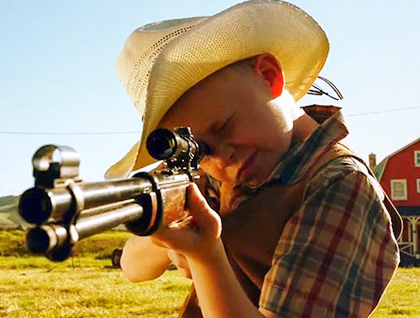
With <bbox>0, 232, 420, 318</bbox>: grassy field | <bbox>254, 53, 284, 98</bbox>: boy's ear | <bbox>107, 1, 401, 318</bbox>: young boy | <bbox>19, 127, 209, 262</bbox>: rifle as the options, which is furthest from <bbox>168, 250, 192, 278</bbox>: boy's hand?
<bbox>0, 232, 420, 318</bbox>: grassy field

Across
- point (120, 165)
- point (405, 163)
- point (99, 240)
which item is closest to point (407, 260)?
point (405, 163)

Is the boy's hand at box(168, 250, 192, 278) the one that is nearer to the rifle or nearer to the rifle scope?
the rifle scope

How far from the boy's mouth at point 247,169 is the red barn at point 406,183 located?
43483mm

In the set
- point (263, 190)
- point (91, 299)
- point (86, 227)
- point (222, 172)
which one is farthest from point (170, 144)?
point (91, 299)

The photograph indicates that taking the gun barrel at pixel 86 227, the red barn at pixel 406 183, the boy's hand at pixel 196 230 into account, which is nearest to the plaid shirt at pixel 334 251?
the boy's hand at pixel 196 230

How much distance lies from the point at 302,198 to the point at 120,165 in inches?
59.5

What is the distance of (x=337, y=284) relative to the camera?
3447 mm

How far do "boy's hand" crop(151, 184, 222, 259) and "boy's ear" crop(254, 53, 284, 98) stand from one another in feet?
3.09

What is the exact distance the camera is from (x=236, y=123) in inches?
146

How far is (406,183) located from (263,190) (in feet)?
146

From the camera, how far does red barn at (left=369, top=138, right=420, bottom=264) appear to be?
4625cm

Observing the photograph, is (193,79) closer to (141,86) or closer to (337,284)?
(141,86)

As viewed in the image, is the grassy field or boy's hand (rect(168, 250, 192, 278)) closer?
boy's hand (rect(168, 250, 192, 278))

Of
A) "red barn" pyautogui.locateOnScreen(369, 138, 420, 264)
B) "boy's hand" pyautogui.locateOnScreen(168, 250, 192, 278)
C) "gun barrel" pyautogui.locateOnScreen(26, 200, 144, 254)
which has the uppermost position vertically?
"gun barrel" pyautogui.locateOnScreen(26, 200, 144, 254)
